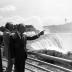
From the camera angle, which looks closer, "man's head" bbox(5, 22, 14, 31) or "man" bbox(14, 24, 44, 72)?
"man" bbox(14, 24, 44, 72)

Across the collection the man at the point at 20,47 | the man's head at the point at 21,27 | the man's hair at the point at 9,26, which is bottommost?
the man at the point at 20,47

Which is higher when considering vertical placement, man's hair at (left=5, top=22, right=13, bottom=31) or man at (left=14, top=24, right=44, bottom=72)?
man's hair at (left=5, top=22, right=13, bottom=31)

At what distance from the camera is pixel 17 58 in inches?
157

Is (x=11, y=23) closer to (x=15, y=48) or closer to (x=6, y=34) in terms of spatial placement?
(x=6, y=34)

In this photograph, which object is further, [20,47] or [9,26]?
[9,26]

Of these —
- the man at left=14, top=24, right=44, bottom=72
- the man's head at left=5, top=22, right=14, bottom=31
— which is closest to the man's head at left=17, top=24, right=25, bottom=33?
the man at left=14, top=24, right=44, bottom=72

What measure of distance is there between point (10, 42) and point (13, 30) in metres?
0.33

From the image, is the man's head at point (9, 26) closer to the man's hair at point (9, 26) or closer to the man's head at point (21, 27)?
the man's hair at point (9, 26)

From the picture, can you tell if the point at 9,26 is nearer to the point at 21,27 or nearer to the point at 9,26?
the point at 9,26

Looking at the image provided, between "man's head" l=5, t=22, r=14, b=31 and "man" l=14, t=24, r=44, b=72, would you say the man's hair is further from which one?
"man" l=14, t=24, r=44, b=72

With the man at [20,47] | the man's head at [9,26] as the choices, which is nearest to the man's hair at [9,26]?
the man's head at [9,26]

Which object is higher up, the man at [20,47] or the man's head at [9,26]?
the man's head at [9,26]

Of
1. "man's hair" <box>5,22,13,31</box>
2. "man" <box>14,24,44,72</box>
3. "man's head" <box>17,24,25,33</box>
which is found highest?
"man's hair" <box>5,22,13,31</box>

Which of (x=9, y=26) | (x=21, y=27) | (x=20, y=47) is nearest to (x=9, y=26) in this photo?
(x=9, y=26)
